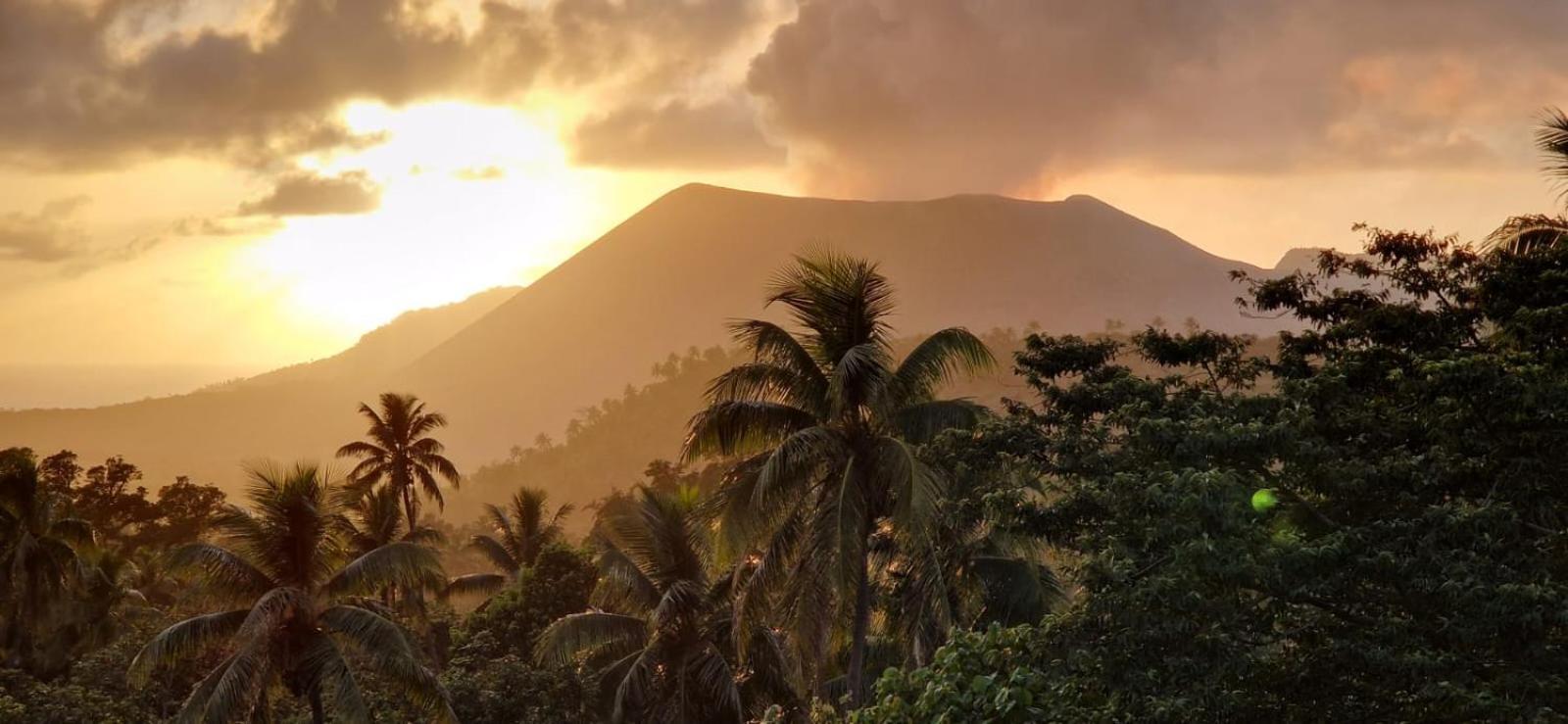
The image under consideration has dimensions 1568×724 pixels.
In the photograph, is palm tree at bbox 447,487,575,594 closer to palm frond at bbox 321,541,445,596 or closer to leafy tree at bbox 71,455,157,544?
leafy tree at bbox 71,455,157,544

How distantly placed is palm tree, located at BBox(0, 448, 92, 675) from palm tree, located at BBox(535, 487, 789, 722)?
11.7 m

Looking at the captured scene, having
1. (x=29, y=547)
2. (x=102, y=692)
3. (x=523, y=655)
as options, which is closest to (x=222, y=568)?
(x=29, y=547)

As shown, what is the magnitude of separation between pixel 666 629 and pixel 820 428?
8348 mm

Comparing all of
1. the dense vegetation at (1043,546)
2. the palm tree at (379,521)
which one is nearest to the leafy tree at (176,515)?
the palm tree at (379,521)

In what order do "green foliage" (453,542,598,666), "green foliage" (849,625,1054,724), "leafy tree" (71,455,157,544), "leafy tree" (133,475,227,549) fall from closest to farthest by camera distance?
"green foliage" (849,625,1054,724)
"green foliage" (453,542,598,666)
"leafy tree" (71,455,157,544)
"leafy tree" (133,475,227,549)

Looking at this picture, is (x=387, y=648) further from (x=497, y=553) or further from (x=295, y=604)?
(x=497, y=553)

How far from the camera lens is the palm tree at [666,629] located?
82.9 feet

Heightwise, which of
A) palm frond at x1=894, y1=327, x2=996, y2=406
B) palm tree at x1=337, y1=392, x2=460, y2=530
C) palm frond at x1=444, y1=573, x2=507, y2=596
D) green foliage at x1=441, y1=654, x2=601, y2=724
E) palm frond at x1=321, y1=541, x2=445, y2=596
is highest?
palm frond at x1=894, y1=327, x2=996, y2=406

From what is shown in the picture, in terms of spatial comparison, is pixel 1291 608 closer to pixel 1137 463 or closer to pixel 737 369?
pixel 1137 463

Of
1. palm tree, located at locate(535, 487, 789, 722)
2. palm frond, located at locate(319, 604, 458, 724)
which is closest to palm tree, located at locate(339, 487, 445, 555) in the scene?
palm tree, located at locate(535, 487, 789, 722)

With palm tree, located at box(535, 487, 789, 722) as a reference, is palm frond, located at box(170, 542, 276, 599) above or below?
above

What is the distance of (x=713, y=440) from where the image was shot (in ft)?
66.1

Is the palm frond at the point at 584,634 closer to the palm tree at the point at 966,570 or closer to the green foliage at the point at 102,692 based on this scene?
the palm tree at the point at 966,570

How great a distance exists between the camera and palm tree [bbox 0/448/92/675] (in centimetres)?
2756
